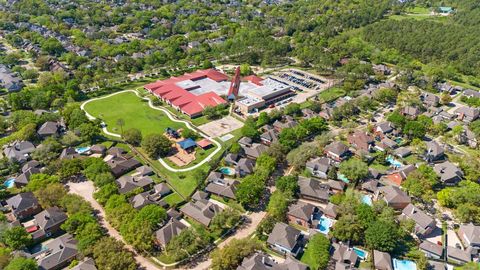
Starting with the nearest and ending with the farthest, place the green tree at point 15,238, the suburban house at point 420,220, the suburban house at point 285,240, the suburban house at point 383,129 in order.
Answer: the green tree at point 15,238, the suburban house at point 285,240, the suburban house at point 420,220, the suburban house at point 383,129

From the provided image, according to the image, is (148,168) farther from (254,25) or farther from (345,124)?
(254,25)

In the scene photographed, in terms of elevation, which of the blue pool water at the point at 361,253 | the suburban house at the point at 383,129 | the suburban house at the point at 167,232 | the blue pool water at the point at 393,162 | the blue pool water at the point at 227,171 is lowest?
the blue pool water at the point at 393,162

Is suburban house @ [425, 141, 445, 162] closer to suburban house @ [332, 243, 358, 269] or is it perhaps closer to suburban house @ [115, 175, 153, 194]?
suburban house @ [332, 243, 358, 269]

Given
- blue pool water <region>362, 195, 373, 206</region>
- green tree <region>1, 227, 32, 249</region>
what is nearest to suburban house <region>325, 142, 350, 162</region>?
blue pool water <region>362, 195, 373, 206</region>

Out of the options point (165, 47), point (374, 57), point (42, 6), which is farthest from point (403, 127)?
point (42, 6)

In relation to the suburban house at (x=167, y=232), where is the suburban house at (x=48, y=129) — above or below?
above

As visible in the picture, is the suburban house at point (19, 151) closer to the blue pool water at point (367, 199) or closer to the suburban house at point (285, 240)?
the suburban house at point (285, 240)

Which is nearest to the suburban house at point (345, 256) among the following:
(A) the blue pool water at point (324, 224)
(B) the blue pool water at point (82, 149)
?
(A) the blue pool water at point (324, 224)

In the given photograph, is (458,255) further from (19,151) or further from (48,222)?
(19,151)
